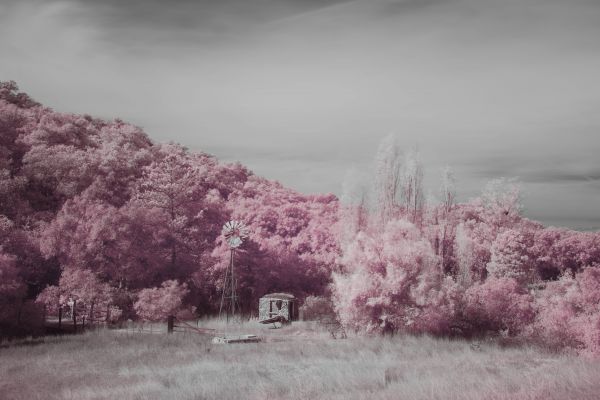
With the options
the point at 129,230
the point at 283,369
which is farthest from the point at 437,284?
the point at 129,230

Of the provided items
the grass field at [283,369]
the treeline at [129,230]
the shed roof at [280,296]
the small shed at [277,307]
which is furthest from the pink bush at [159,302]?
the shed roof at [280,296]

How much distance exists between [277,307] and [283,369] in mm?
13556

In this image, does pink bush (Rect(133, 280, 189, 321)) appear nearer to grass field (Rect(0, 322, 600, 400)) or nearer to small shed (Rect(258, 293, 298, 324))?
grass field (Rect(0, 322, 600, 400))

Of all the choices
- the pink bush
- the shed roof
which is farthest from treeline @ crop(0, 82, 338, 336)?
the shed roof

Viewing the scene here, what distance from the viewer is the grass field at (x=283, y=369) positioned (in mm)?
11812

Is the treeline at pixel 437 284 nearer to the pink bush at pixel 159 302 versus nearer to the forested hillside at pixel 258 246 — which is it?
the forested hillside at pixel 258 246

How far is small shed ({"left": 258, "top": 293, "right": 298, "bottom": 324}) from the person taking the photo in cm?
2919

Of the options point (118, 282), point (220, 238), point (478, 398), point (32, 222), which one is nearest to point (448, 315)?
point (478, 398)

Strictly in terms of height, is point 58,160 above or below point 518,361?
above

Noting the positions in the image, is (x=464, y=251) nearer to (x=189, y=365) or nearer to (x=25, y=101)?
(x=189, y=365)

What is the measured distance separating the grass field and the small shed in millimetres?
5271

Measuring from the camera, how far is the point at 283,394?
41.2 feet

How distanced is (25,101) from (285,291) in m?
34.7

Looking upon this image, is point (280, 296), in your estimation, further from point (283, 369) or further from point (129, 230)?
point (283, 369)
